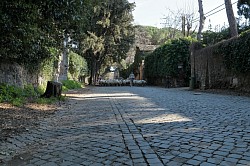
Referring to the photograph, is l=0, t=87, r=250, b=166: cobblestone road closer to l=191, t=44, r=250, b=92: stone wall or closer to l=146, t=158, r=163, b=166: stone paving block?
l=146, t=158, r=163, b=166: stone paving block

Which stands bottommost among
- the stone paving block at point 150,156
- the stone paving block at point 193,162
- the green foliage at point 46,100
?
the stone paving block at point 150,156

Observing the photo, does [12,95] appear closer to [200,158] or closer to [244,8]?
[200,158]

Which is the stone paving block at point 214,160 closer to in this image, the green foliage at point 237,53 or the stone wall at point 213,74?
the green foliage at point 237,53

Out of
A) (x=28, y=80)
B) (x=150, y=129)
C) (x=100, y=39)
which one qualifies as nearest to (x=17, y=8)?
(x=150, y=129)

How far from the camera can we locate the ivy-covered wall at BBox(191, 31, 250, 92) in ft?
44.4

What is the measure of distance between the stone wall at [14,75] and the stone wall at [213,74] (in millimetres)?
10244

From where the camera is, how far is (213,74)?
58.3 feet

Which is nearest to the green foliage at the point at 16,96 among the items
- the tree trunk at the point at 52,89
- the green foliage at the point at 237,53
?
the tree trunk at the point at 52,89

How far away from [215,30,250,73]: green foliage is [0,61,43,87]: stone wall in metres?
10.0

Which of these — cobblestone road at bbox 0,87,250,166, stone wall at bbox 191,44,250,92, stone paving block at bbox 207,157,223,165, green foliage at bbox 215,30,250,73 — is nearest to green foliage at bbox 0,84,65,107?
cobblestone road at bbox 0,87,250,166

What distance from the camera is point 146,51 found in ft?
163

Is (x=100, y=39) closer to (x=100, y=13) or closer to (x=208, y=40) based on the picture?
(x=100, y=13)

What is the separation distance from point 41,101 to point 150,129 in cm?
571

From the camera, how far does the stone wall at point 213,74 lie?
14.4 meters
